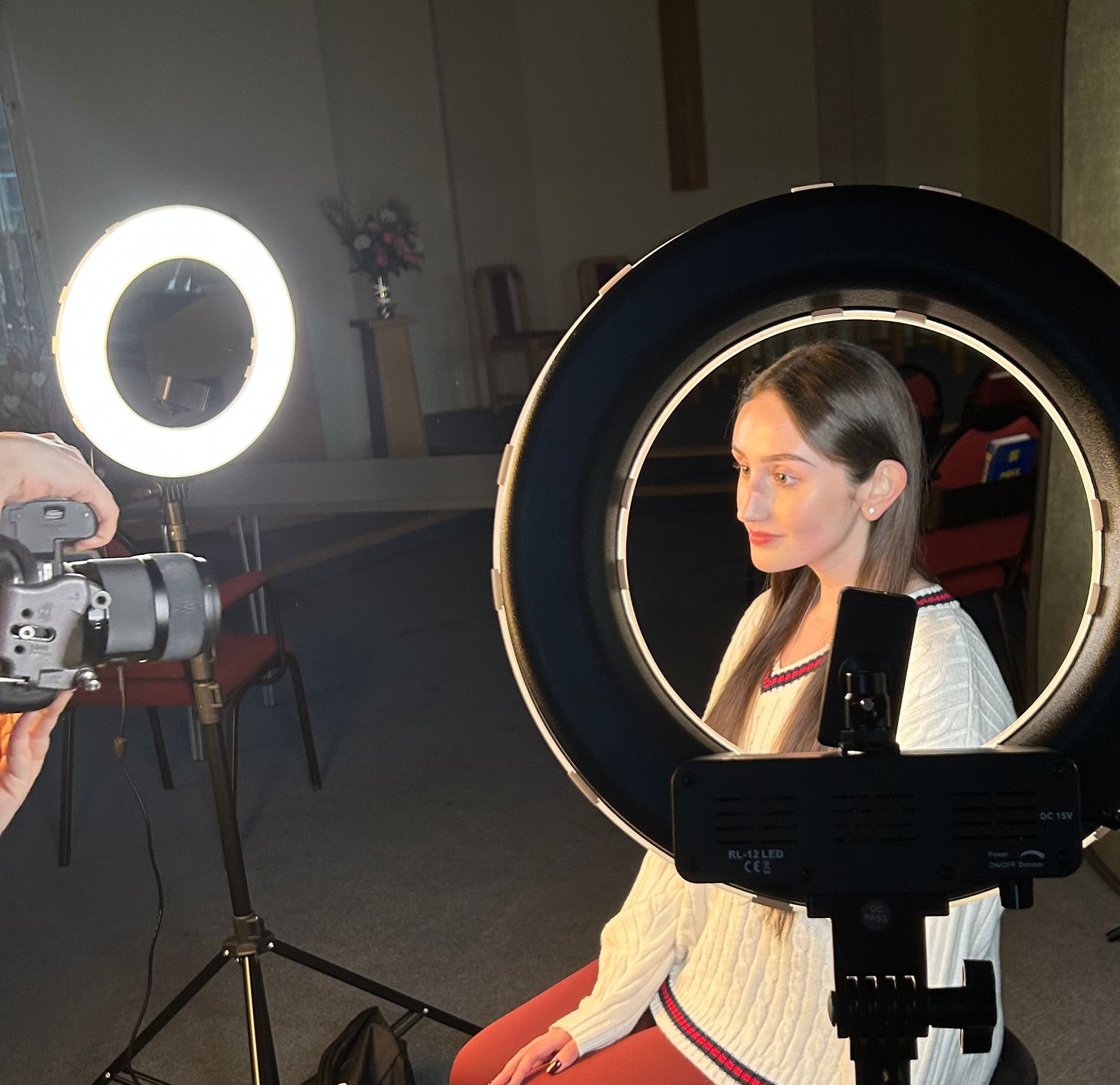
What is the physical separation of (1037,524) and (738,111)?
20.6 feet

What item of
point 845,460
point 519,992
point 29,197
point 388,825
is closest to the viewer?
point 845,460

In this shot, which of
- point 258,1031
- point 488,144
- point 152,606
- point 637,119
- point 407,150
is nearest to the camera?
point 152,606

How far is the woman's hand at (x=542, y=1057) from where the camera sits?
98 cm

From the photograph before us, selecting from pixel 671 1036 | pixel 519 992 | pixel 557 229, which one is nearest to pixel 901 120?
pixel 557 229

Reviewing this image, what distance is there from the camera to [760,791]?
0.38 m

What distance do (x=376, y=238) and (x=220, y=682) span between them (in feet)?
13.7

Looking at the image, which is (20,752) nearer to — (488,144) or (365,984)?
(365,984)

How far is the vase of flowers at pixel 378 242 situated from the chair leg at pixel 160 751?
11.6ft

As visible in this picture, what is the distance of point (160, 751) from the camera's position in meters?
2.87

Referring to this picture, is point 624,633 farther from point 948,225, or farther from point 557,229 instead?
point 557,229

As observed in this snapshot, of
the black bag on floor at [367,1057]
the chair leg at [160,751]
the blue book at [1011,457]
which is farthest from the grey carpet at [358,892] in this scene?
the blue book at [1011,457]

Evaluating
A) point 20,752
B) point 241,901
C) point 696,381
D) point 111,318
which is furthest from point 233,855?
point 696,381

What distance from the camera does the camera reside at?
1.57ft

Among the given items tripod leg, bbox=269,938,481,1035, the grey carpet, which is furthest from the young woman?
the grey carpet
